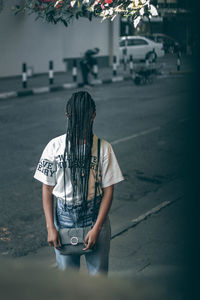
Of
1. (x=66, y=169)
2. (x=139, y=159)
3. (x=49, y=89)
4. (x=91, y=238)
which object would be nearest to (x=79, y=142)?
(x=66, y=169)

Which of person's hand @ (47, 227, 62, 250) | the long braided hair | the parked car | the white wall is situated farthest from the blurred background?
the white wall

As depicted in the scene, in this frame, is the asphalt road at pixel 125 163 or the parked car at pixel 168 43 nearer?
the asphalt road at pixel 125 163

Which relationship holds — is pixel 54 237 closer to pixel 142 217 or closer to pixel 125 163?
pixel 142 217

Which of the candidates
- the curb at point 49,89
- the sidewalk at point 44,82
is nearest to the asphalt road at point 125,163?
the curb at point 49,89

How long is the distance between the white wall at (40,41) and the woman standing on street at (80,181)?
16.1 m

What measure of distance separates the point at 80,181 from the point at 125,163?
17.7 ft

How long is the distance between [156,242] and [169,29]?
2100 millimetres

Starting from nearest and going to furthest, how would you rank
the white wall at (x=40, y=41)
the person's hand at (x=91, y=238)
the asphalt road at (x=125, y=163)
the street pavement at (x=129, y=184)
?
the person's hand at (x=91, y=238) < the street pavement at (x=129, y=184) < the asphalt road at (x=125, y=163) < the white wall at (x=40, y=41)

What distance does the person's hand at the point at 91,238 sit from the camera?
10.1ft

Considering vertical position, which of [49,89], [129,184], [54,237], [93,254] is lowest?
[129,184]

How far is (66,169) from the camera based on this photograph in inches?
125

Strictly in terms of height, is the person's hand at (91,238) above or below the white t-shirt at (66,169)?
below

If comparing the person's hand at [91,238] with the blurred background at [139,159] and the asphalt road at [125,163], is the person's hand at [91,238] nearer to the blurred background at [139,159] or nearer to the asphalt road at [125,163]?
the blurred background at [139,159]

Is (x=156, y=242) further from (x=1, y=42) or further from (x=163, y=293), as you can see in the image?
(x=1, y=42)
